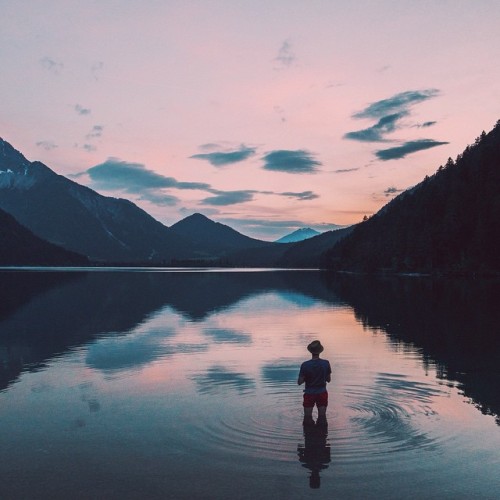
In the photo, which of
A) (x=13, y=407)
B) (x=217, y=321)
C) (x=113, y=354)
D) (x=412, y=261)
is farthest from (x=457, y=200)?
(x=13, y=407)

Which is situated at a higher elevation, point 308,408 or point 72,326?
point 308,408

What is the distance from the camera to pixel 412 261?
169 meters

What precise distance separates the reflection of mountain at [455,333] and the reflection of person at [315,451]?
19.8 ft

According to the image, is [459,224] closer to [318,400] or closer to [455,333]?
[455,333]

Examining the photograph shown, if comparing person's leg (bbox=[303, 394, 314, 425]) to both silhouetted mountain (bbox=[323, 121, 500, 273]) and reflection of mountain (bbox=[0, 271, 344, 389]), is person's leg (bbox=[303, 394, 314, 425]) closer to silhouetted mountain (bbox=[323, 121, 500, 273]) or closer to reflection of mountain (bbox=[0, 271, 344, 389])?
reflection of mountain (bbox=[0, 271, 344, 389])

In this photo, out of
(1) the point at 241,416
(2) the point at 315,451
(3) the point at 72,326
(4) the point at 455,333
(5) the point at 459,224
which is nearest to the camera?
(2) the point at 315,451

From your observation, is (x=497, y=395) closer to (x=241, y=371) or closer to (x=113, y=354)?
(x=241, y=371)

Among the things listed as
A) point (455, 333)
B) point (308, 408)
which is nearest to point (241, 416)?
point (308, 408)

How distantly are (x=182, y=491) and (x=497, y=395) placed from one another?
1332cm

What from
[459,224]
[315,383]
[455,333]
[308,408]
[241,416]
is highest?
[459,224]

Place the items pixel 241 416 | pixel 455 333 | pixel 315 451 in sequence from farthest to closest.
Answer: pixel 455 333 < pixel 241 416 < pixel 315 451

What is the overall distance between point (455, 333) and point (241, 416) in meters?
24.2

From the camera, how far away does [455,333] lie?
1462 inches

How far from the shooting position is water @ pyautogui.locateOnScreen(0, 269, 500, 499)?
469 inches
